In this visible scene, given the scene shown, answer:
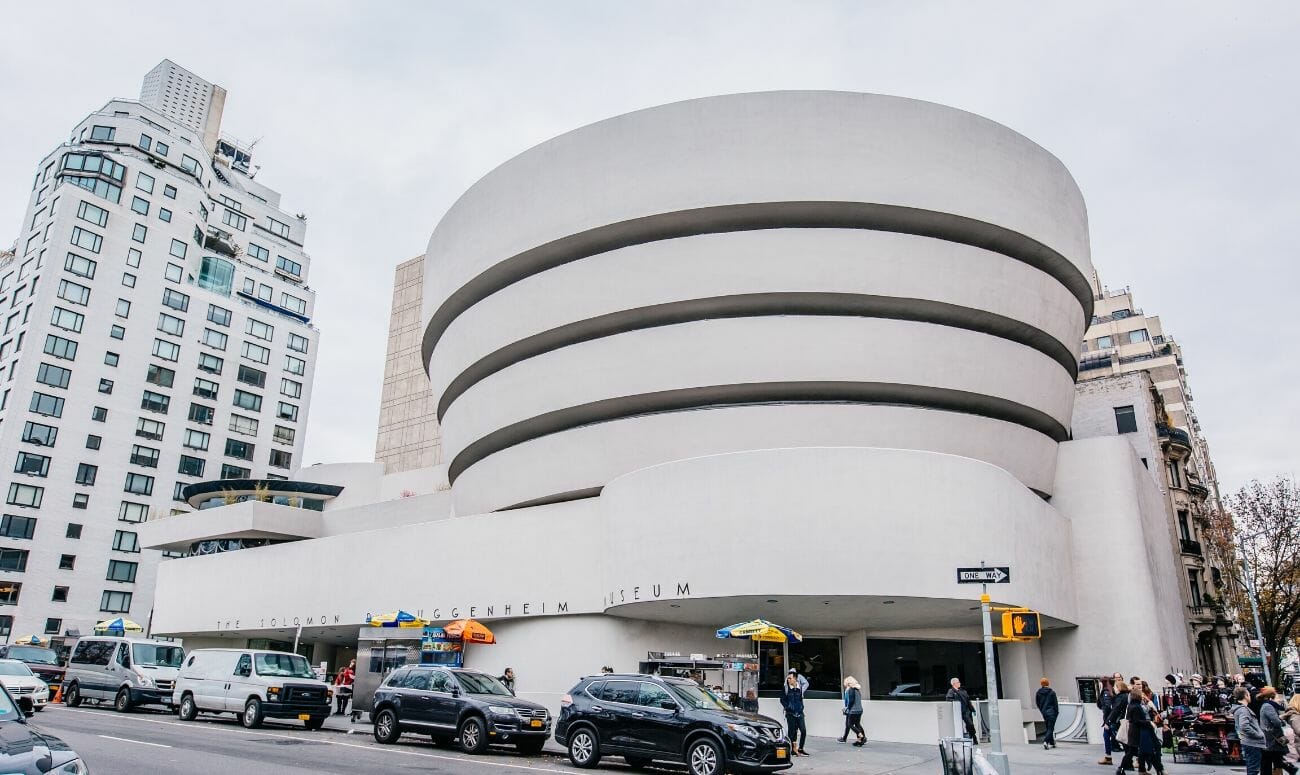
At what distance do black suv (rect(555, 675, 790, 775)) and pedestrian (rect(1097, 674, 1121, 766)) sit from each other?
7.95m

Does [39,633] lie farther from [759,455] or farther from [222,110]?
[222,110]

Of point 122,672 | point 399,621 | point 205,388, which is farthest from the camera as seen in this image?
point 205,388

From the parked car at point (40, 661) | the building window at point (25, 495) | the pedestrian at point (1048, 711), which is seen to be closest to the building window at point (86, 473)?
the building window at point (25, 495)

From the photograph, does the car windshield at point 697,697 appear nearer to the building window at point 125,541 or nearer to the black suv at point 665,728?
the black suv at point 665,728

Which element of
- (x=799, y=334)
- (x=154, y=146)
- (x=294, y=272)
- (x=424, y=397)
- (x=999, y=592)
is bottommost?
(x=999, y=592)

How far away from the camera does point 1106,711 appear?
1992cm

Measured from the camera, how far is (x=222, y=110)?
321 feet

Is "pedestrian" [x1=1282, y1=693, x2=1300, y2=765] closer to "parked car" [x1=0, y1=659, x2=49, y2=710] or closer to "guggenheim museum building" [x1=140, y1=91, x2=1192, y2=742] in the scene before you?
"guggenheim museum building" [x1=140, y1=91, x2=1192, y2=742]

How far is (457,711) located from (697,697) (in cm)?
533

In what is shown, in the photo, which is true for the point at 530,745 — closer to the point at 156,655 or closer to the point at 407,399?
the point at 156,655

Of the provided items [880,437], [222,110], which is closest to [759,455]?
[880,437]

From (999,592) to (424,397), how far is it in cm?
5849

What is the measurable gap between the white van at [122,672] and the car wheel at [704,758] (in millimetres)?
16574

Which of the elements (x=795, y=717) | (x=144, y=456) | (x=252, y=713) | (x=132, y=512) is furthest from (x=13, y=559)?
(x=795, y=717)
